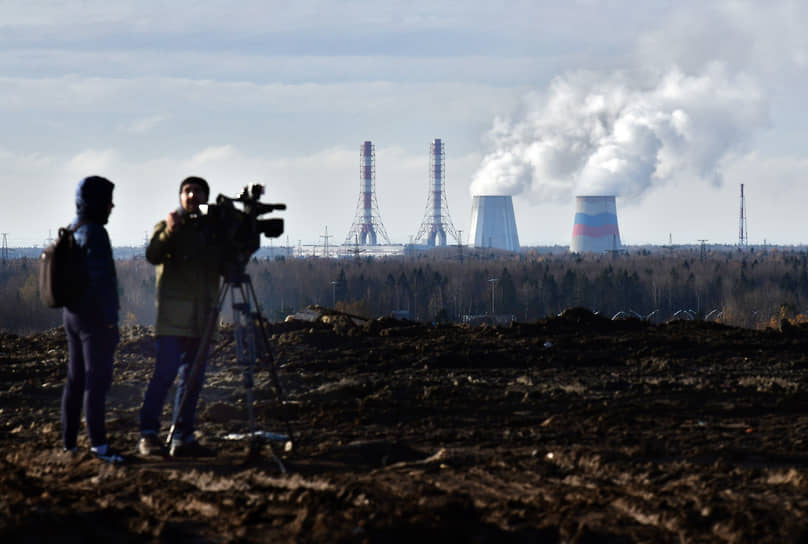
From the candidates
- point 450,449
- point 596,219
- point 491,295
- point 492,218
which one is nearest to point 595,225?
point 596,219

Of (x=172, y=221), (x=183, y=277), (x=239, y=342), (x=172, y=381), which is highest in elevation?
(x=172, y=221)

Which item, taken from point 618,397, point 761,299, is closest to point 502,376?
point 618,397

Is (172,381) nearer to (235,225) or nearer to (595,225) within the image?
(235,225)

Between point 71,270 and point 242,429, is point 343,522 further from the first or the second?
point 242,429

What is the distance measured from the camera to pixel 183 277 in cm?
639

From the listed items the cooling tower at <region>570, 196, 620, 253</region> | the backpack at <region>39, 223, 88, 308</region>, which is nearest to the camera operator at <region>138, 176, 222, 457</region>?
the backpack at <region>39, 223, 88, 308</region>

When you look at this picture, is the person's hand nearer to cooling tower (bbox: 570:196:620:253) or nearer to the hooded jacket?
the hooded jacket

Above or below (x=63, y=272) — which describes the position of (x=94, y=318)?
below

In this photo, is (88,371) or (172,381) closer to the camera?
(88,371)

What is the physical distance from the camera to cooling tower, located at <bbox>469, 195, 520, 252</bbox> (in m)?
118

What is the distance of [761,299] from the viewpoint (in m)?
79.6

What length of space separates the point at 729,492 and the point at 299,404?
430 cm

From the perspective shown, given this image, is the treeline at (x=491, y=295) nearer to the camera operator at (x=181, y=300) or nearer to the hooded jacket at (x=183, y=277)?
the camera operator at (x=181, y=300)

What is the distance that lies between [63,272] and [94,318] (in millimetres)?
348
